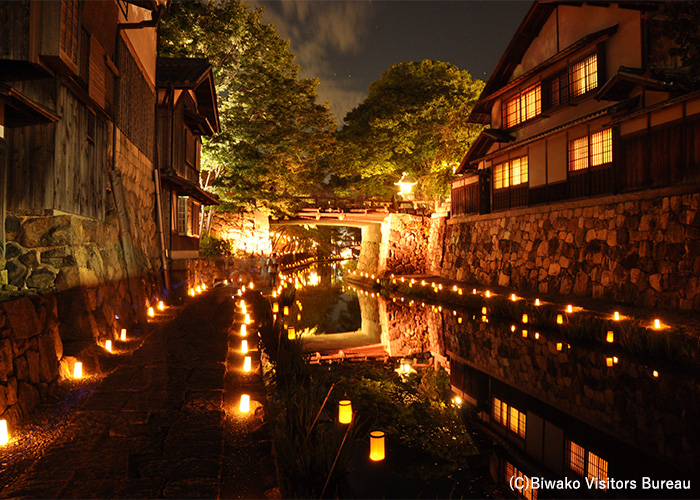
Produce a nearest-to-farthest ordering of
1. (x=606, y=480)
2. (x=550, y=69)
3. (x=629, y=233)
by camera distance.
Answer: (x=606, y=480)
(x=629, y=233)
(x=550, y=69)

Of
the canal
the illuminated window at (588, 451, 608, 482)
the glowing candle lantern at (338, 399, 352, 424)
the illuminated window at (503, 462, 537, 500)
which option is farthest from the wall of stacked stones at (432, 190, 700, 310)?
the glowing candle lantern at (338, 399, 352, 424)

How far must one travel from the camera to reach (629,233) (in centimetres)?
1341

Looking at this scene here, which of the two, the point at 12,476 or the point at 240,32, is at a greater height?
the point at 240,32

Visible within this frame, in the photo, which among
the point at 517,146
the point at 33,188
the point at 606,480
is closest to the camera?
the point at 606,480

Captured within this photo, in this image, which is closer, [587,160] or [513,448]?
[513,448]

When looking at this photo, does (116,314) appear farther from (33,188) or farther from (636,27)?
(636,27)

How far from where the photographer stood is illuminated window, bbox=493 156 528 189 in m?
18.8

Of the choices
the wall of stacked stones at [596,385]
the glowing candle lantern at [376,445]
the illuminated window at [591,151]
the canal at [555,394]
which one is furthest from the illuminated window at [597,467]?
the illuminated window at [591,151]

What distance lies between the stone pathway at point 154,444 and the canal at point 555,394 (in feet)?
8.60

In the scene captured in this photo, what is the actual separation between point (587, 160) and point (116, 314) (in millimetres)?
15166

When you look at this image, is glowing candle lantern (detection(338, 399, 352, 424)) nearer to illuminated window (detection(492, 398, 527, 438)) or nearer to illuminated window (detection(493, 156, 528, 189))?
illuminated window (detection(492, 398, 527, 438))

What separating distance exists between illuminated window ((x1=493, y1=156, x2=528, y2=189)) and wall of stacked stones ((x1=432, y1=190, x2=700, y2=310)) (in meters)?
1.43

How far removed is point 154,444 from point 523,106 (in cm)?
1935

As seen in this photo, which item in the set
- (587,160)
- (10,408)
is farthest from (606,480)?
(587,160)
